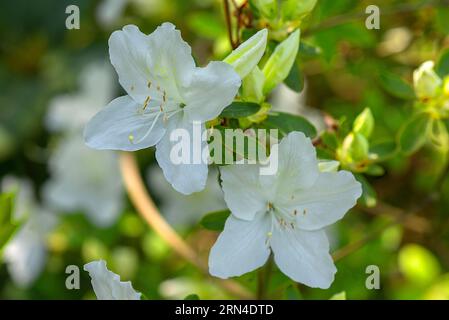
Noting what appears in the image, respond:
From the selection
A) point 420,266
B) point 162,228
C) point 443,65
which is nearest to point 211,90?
point 443,65

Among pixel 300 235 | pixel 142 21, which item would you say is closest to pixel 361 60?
pixel 142 21

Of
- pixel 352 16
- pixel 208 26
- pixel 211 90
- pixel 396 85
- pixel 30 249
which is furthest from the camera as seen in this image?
pixel 30 249

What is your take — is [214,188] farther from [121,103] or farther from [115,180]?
[121,103]

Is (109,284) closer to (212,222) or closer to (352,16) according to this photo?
(212,222)

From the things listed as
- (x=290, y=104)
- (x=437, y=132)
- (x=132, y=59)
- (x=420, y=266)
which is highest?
(x=132, y=59)

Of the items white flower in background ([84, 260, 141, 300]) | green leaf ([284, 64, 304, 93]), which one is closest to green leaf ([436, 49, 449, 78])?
green leaf ([284, 64, 304, 93])

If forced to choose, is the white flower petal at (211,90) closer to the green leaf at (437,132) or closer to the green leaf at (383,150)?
the green leaf at (383,150)
